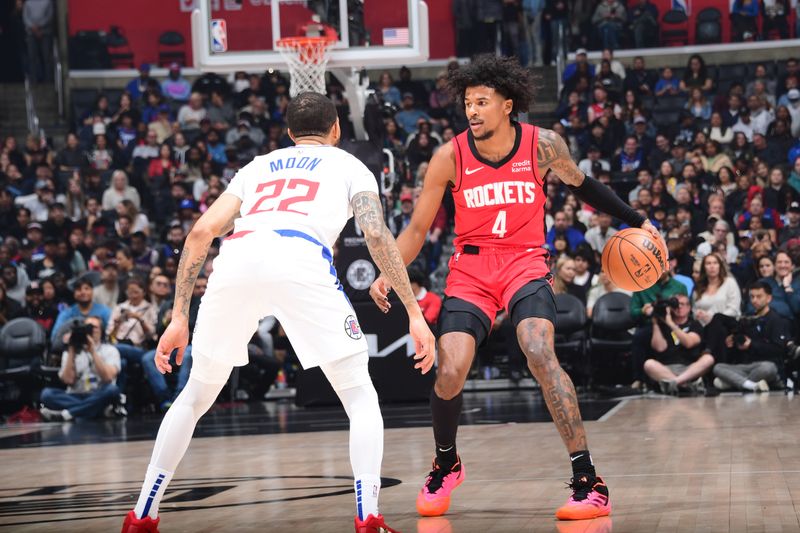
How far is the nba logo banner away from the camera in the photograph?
1276 cm

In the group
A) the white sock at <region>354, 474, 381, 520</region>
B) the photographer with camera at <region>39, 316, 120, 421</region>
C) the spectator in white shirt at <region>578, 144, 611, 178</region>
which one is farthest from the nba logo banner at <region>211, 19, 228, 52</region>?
the white sock at <region>354, 474, 381, 520</region>

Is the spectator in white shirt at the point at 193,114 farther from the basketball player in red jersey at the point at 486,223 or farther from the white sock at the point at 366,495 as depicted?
the white sock at the point at 366,495

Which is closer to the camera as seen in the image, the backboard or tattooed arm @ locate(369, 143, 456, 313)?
tattooed arm @ locate(369, 143, 456, 313)

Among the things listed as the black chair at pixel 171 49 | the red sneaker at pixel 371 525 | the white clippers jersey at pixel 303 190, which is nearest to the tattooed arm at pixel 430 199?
the white clippers jersey at pixel 303 190

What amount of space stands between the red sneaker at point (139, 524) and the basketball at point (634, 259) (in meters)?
2.92

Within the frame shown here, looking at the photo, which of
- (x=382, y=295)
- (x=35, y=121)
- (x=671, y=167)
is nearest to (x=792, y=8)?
(x=671, y=167)

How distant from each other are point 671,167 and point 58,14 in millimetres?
12714

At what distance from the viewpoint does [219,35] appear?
1282 cm

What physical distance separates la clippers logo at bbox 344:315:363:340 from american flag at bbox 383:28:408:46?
801 centimetres

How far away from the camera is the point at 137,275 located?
13.6 m

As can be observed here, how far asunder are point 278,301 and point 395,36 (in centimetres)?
818

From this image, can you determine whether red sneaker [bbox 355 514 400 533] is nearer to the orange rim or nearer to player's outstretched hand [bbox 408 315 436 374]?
player's outstretched hand [bbox 408 315 436 374]

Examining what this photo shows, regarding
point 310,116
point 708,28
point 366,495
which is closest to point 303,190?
point 310,116

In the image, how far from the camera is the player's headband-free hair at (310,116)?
5258mm
